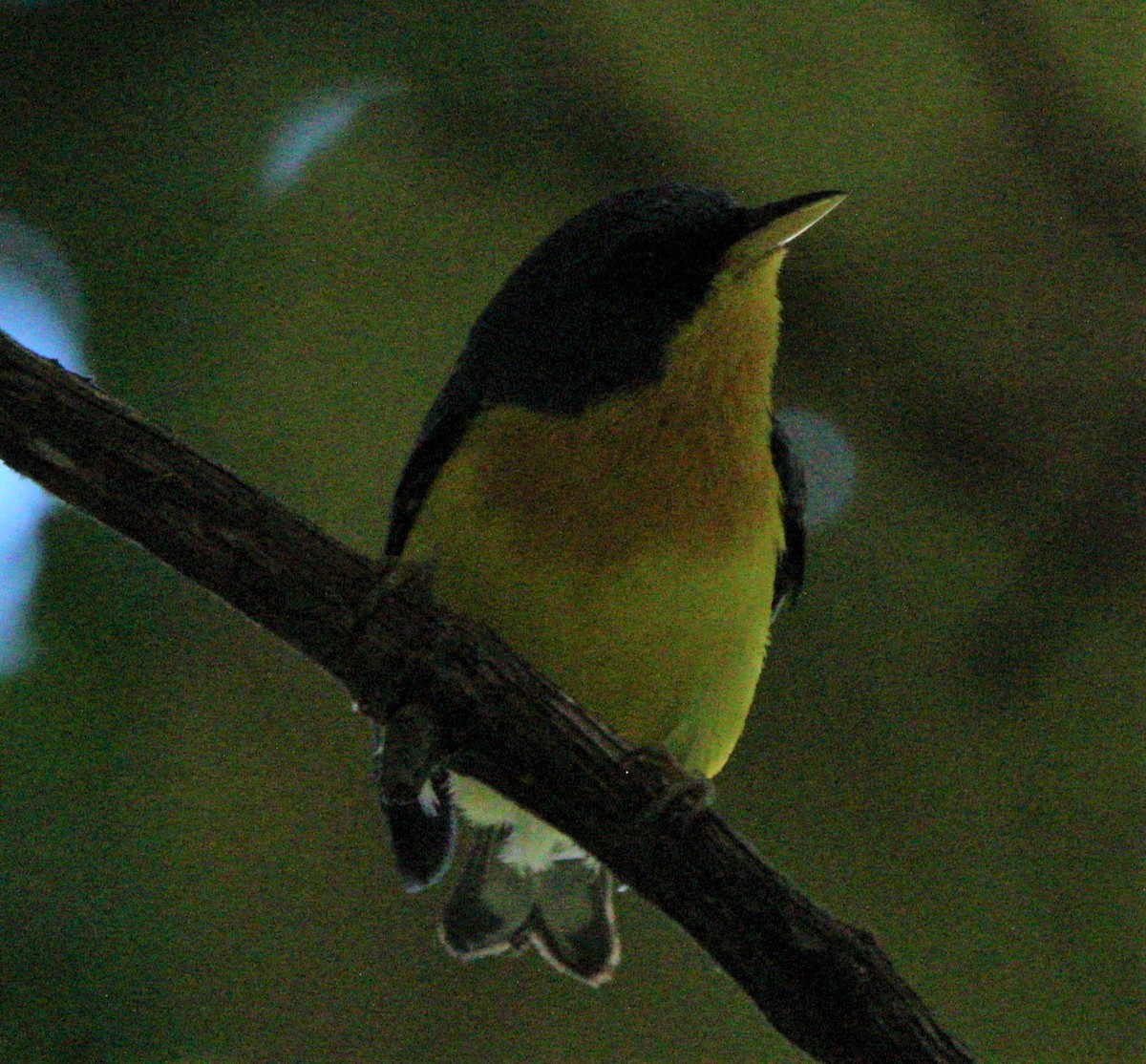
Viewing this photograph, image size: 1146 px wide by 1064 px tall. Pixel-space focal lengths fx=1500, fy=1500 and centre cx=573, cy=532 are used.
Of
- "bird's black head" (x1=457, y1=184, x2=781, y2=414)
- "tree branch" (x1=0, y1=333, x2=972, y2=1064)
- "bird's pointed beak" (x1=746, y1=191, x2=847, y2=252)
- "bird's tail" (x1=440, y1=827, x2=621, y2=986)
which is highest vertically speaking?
"bird's pointed beak" (x1=746, y1=191, x2=847, y2=252)

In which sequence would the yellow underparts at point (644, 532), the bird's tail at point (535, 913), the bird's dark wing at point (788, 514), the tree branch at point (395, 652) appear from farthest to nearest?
the bird's tail at point (535, 913), the bird's dark wing at point (788, 514), the yellow underparts at point (644, 532), the tree branch at point (395, 652)

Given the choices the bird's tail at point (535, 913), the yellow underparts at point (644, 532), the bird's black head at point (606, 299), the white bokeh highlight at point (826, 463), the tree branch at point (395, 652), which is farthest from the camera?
the white bokeh highlight at point (826, 463)

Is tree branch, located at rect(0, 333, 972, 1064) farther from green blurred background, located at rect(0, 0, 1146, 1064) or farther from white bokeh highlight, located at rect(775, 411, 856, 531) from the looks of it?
white bokeh highlight, located at rect(775, 411, 856, 531)

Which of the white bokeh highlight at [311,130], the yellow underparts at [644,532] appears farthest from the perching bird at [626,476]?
the white bokeh highlight at [311,130]

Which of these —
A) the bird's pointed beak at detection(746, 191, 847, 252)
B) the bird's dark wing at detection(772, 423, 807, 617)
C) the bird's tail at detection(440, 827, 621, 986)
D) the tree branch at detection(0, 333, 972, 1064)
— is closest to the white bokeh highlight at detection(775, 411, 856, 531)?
the bird's dark wing at detection(772, 423, 807, 617)

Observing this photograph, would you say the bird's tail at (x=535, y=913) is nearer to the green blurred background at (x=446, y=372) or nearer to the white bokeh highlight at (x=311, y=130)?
the green blurred background at (x=446, y=372)

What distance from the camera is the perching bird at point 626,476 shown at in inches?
99.3

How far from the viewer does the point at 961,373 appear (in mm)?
3408

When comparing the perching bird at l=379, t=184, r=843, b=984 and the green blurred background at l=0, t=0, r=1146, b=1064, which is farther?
the green blurred background at l=0, t=0, r=1146, b=1064

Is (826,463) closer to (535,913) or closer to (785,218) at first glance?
(785,218)

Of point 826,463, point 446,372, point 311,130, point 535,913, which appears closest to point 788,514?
point 826,463

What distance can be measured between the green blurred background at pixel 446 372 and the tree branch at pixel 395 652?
Answer: 1.27 m

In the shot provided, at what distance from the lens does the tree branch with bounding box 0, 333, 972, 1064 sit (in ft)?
6.94

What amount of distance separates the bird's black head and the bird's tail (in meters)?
1.19
